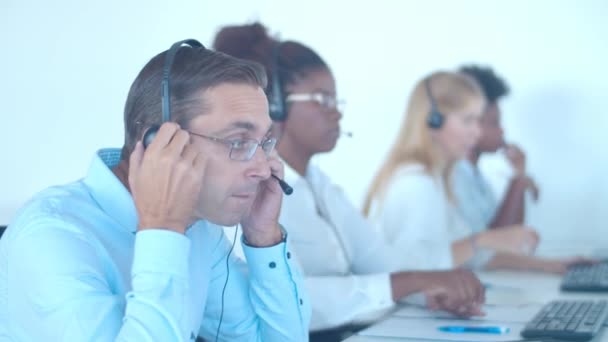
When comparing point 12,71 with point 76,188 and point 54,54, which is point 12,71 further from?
point 76,188

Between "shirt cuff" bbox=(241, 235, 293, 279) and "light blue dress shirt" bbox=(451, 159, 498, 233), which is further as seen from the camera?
"light blue dress shirt" bbox=(451, 159, 498, 233)

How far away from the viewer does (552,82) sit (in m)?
2.99

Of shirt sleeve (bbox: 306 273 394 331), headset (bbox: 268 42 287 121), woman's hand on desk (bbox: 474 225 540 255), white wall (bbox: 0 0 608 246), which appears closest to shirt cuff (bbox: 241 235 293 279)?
shirt sleeve (bbox: 306 273 394 331)

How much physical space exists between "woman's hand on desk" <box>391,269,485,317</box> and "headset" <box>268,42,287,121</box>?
1.45ft

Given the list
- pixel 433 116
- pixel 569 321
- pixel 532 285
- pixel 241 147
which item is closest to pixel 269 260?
pixel 241 147

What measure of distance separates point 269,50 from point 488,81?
4.88 ft

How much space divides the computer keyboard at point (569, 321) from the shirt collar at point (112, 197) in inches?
26.8

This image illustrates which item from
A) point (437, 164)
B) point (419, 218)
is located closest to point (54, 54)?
point (419, 218)

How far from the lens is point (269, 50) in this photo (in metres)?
1.70

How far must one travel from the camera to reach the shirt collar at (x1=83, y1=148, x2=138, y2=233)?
100cm

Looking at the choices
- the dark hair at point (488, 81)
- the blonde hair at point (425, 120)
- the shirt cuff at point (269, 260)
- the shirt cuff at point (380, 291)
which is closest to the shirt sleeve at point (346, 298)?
the shirt cuff at point (380, 291)

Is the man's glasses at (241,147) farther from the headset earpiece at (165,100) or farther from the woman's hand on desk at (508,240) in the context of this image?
the woman's hand on desk at (508,240)

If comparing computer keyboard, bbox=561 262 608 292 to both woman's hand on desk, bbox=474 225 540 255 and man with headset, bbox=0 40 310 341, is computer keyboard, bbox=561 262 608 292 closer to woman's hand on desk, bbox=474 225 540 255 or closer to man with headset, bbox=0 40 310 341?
woman's hand on desk, bbox=474 225 540 255

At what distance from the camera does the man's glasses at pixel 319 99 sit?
171 cm
